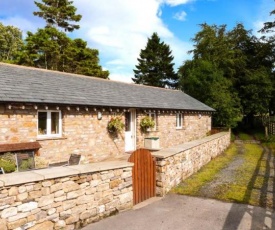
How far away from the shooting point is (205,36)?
32656mm

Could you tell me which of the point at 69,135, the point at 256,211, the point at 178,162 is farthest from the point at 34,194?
the point at 69,135

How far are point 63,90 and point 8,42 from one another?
34.5 meters

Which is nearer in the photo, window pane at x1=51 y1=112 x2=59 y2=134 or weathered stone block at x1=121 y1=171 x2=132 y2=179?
weathered stone block at x1=121 y1=171 x2=132 y2=179

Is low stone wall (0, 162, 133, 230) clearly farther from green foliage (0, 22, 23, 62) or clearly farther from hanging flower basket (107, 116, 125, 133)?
green foliage (0, 22, 23, 62)

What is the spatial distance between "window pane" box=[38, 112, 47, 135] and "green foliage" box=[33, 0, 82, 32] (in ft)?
88.8

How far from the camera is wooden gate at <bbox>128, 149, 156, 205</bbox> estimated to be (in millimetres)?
7008

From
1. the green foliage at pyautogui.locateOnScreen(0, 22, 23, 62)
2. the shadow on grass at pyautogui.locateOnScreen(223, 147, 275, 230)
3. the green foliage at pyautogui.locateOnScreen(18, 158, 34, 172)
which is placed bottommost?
the shadow on grass at pyautogui.locateOnScreen(223, 147, 275, 230)

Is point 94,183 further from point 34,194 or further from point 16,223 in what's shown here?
point 16,223

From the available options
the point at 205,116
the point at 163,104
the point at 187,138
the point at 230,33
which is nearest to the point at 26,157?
the point at 163,104

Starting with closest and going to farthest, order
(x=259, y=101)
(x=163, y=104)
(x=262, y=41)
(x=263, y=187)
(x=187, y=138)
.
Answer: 1. (x=263, y=187)
2. (x=163, y=104)
3. (x=187, y=138)
4. (x=259, y=101)
5. (x=262, y=41)

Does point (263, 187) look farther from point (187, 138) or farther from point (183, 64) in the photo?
point (183, 64)

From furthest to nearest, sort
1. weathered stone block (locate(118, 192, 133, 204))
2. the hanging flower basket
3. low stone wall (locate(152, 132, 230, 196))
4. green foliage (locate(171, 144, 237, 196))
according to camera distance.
Answer: 1. the hanging flower basket
2. green foliage (locate(171, 144, 237, 196))
3. low stone wall (locate(152, 132, 230, 196))
4. weathered stone block (locate(118, 192, 133, 204))

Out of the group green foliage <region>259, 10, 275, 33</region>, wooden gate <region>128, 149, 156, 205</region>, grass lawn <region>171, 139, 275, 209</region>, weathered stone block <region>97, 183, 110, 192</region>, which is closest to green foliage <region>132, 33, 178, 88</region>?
green foliage <region>259, 10, 275, 33</region>

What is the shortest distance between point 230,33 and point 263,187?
94.8ft
